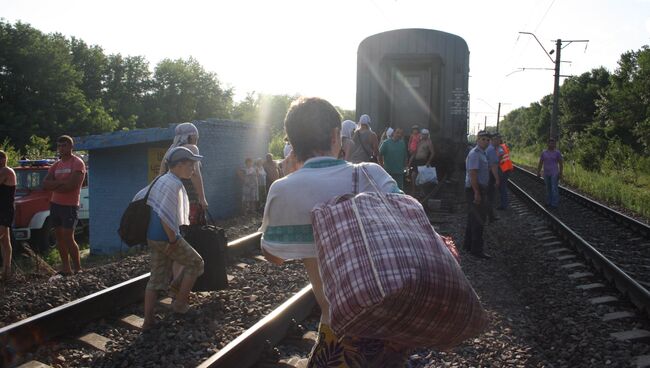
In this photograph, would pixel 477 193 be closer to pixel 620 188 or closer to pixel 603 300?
pixel 603 300

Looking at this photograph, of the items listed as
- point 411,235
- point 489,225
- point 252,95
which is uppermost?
point 252,95

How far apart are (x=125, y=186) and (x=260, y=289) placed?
6763 mm

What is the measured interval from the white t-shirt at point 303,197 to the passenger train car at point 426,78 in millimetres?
11462

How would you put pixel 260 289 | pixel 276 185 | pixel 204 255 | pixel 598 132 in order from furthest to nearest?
pixel 598 132, pixel 260 289, pixel 204 255, pixel 276 185

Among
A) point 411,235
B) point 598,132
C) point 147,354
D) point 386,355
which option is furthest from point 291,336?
point 598,132

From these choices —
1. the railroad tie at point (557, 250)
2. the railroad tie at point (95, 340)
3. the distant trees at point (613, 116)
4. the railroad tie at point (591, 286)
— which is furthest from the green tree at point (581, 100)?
the railroad tie at point (95, 340)

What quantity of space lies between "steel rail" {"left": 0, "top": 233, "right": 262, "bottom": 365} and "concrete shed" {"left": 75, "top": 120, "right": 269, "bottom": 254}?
618cm

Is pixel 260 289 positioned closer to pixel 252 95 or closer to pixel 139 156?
pixel 139 156

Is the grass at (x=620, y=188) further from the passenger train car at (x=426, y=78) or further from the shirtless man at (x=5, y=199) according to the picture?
the shirtless man at (x=5, y=199)

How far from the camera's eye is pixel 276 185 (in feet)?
6.36

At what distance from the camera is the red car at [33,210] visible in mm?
11180

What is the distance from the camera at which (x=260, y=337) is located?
4.06 m

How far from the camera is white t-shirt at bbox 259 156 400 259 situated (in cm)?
188

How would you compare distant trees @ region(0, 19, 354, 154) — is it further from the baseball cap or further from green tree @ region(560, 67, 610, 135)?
green tree @ region(560, 67, 610, 135)
